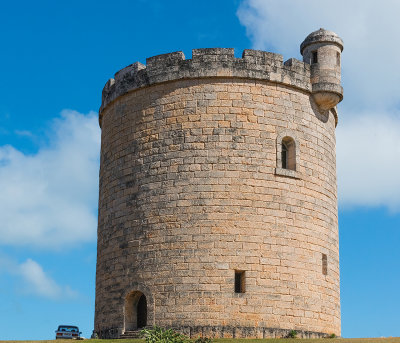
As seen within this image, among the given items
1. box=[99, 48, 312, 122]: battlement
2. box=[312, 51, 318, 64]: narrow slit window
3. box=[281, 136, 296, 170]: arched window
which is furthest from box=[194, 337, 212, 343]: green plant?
box=[312, 51, 318, 64]: narrow slit window

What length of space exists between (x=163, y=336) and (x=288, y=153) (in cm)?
691

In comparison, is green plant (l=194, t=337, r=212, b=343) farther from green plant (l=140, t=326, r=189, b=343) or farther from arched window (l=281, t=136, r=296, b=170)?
arched window (l=281, t=136, r=296, b=170)

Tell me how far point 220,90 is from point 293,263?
5.43m

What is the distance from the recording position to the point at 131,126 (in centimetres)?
2316

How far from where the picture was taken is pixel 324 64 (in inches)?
931

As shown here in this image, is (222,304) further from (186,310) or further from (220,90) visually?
(220,90)

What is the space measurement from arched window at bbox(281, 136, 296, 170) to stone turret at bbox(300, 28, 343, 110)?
6.20 ft

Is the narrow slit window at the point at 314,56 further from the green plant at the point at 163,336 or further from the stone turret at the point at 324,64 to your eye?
the green plant at the point at 163,336

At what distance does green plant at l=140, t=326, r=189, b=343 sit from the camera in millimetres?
18531

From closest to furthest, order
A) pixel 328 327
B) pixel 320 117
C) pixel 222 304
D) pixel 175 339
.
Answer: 1. pixel 175 339
2. pixel 222 304
3. pixel 328 327
4. pixel 320 117

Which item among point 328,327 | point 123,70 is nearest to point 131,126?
point 123,70

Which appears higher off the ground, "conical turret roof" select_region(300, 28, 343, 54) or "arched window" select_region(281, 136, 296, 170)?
"conical turret roof" select_region(300, 28, 343, 54)

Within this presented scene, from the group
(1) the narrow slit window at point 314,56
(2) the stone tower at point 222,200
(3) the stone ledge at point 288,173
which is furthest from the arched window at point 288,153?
(1) the narrow slit window at point 314,56

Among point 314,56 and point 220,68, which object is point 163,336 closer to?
point 220,68
